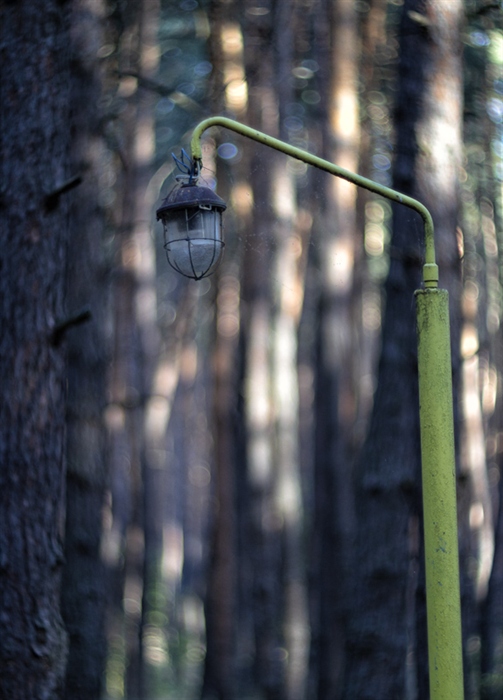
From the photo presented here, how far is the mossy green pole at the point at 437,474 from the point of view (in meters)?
4.32

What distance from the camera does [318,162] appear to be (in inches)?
178

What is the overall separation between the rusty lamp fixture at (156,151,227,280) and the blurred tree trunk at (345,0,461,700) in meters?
2.32

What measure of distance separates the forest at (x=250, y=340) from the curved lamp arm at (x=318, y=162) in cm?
22

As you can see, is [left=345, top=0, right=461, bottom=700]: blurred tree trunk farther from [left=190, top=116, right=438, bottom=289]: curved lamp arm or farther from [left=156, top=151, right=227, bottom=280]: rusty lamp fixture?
[left=156, top=151, right=227, bottom=280]: rusty lamp fixture

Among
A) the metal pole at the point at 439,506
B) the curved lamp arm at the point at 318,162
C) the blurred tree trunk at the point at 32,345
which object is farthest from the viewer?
the blurred tree trunk at the point at 32,345

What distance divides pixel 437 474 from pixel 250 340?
7.64m

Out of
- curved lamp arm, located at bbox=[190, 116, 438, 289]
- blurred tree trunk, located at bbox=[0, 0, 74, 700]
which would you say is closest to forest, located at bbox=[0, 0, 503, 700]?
blurred tree trunk, located at bbox=[0, 0, 74, 700]

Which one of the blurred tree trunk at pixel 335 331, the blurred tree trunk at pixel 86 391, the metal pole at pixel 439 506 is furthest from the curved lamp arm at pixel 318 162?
the blurred tree trunk at pixel 335 331

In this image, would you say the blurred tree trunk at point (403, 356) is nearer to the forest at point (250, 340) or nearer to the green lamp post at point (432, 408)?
the forest at point (250, 340)

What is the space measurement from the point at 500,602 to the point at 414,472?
7.85 metres

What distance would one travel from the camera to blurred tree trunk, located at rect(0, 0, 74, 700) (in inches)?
229

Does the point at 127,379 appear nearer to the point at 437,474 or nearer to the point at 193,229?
the point at 193,229

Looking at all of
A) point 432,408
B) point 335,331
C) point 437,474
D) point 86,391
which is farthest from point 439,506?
point 335,331

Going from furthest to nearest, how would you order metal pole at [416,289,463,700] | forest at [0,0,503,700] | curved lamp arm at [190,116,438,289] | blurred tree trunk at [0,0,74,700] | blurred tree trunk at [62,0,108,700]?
blurred tree trunk at [62,0,108,700] < forest at [0,0,503,700] < blurred tree trunk at [0,0,74,700] < curved lamp arm at [190,116,438,289] < metal pole at [416,289,463,700]
